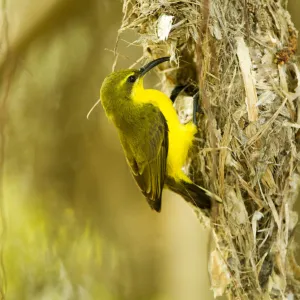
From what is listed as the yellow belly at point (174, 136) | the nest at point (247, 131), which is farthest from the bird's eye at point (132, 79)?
the nest at point (247, 131)

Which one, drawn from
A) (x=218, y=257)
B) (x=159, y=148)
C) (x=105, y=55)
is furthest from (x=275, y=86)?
(x=105, y=55)

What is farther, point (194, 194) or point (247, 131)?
point (194, 194)

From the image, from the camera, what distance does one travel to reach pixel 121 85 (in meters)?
2.61

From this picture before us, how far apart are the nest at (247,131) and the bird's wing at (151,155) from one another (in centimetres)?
24

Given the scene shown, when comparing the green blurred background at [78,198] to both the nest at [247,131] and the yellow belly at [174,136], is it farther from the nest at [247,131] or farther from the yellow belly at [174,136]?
the nest at [247,131]

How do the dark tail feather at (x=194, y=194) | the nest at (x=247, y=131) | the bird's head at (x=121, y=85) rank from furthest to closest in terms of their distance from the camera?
the bird's head at (x=121, y=85) < the dark tail feather at (x=194, y=194) < the nest at (x=247, y=131)

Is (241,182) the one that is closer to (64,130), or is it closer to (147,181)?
(147,181)

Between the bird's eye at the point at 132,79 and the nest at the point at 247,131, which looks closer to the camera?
the nest at the point at 247,131

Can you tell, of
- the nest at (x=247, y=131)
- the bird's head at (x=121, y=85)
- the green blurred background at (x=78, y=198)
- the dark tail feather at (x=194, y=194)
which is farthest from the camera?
the green blurred background at (x=78, y=198)

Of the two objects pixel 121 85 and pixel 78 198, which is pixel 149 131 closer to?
pixel 121 85

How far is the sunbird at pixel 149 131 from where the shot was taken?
257 centimetres

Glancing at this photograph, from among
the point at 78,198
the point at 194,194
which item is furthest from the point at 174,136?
the point at 78,198

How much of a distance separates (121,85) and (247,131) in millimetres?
646

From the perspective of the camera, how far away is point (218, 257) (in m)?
2.51
